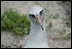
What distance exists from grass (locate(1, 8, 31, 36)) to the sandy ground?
0.28 feet

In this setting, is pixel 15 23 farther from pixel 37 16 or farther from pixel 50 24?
pixel 37 16

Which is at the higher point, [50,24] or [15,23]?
[15,23]

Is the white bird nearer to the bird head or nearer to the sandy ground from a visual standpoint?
the bird head

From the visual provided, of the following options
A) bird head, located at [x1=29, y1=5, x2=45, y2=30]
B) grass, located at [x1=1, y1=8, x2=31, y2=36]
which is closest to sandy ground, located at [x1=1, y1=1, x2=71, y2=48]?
grass, located at [x1=1, y1=8, x2=31, y2=36]

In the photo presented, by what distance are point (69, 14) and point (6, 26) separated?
143cm

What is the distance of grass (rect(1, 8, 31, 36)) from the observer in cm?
485

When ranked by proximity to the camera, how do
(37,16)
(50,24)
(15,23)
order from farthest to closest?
(50,24) < (15,23) < (37,16)

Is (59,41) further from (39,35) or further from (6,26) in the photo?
(39,35)

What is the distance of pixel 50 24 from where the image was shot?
204 inches

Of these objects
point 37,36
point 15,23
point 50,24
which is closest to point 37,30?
point 37,36

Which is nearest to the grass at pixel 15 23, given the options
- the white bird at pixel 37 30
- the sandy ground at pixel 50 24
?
the sandy ground at pixel 50 24

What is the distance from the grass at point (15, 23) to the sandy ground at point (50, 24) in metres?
0.09

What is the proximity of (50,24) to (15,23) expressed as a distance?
2.22 feet

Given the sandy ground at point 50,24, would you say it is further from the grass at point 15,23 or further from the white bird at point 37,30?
the white bird at point 37,30
